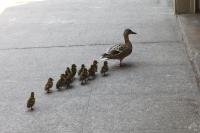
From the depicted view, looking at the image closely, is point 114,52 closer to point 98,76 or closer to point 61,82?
point 98,76

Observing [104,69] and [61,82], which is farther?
[104,69]

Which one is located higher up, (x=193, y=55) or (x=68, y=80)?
(x=68, y=80)

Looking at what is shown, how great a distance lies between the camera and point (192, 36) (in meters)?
8.41

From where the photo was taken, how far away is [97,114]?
580cm

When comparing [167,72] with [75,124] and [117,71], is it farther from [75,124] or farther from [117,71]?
[75,124]

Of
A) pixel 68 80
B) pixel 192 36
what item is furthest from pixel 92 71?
pixel 192 36

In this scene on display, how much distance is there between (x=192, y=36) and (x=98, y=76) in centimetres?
217

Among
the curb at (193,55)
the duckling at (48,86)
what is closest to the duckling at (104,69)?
the duckling at (48,86)

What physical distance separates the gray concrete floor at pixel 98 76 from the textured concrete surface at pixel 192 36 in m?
0.13

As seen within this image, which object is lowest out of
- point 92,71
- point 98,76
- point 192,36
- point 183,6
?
point 183,6

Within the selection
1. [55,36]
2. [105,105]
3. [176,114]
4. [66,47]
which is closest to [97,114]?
[105,105]

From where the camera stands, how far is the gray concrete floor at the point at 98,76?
5.59 m

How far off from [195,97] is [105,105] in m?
1.09

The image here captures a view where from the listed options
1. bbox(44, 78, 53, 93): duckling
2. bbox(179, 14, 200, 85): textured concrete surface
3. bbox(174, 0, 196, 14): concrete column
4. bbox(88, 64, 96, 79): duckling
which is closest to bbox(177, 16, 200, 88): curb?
bbox(179, 14, 200, 85): textured concrete surface
